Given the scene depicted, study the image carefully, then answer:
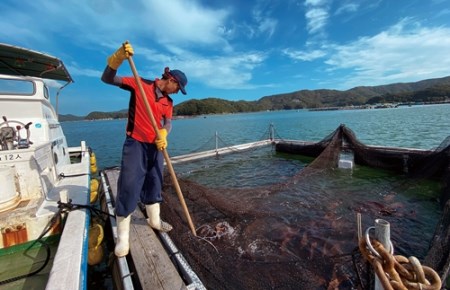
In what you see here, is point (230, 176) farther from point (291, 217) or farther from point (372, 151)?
point (372, 151)

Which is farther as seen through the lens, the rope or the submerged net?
the submerged net

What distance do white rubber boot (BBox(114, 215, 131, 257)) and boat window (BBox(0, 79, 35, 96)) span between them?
4112 millimetres

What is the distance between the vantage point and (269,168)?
10.7m

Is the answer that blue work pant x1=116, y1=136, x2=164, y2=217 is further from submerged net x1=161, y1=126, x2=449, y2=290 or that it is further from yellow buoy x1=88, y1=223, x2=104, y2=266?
yellow buoy x1=88, y1=223, x2=104, y2=266

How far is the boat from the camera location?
2545mm

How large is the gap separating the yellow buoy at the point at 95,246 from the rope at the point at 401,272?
12.2ft

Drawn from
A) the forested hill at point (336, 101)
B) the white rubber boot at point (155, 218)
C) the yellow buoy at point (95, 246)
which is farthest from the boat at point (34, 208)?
the forested hill at point (336, 101)

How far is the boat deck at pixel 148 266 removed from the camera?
8.08 feet

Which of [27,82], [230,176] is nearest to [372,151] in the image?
Result: [230,176]

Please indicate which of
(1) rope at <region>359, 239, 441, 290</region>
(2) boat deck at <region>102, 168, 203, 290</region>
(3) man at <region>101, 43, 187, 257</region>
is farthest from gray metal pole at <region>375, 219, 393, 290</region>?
(3) man at <region>101, 43, 187, 257</region>

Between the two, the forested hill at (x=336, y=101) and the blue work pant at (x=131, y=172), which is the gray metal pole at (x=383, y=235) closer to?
the blue work pant at (x=131, y=172)

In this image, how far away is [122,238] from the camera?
120 inches

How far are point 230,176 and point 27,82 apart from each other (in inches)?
274

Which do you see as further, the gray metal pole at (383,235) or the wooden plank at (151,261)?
the wooden plank at (151,261)
